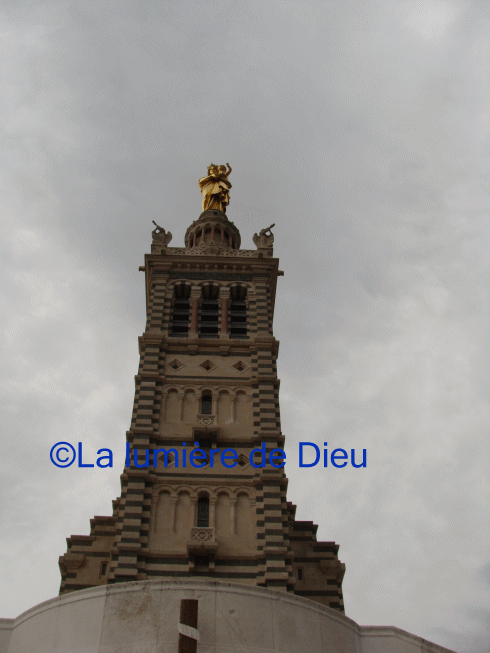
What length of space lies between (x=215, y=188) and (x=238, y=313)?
51.5ft

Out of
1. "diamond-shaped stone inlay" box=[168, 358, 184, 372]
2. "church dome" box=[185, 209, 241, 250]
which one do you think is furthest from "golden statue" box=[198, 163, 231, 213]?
"diamond-shaped stone inlay" box=[168, 358, 184, 372]

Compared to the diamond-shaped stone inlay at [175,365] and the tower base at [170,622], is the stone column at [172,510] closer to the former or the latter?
the diamond-shaped stone inlay at [175,365]

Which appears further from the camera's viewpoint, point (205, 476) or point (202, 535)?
point (205, 476)

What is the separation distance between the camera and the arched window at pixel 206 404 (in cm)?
3316

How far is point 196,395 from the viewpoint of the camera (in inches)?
1326

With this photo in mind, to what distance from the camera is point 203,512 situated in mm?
29188

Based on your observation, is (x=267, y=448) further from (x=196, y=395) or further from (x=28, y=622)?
(x=28, y=622)

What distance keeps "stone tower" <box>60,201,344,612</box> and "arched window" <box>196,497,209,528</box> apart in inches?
1.8

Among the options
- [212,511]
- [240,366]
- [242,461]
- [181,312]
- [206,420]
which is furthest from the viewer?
[181,312]

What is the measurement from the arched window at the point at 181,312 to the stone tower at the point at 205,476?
0.26ft

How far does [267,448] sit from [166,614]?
1233 centimetres

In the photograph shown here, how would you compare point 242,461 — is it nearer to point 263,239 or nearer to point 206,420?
point 206,420

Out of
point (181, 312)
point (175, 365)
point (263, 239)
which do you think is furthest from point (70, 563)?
point (263, 239)

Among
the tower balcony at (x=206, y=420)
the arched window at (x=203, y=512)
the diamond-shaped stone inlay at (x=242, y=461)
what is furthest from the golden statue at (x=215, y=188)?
the arched window at (x=203, y=512)
